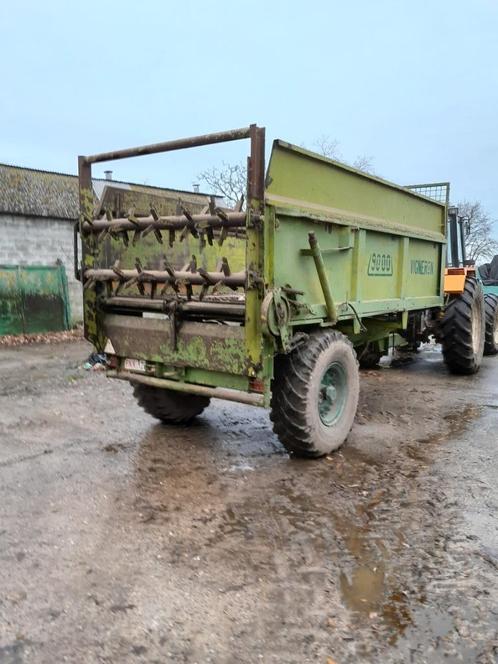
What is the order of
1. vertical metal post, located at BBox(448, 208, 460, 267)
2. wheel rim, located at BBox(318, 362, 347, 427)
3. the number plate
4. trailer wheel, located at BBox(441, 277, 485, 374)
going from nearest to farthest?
wheel rim, located at BBox(318, 362, 347, 427) → the number plate → trailer wheel, located at BBox(441, 277, 485, 374) → vertical metal post, located at BBox(448, 208, 460, 267)

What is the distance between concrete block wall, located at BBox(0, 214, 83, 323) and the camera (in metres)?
13.8

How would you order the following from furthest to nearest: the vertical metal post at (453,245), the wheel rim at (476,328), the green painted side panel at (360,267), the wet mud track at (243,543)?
the vertical metal post at (453,245), the wheel rim at (476,328), the green painted side panel at (360,267), the wet mud track at (243,543)

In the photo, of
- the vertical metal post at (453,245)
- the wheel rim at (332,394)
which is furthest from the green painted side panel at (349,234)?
the vertical metal post at (453,245)

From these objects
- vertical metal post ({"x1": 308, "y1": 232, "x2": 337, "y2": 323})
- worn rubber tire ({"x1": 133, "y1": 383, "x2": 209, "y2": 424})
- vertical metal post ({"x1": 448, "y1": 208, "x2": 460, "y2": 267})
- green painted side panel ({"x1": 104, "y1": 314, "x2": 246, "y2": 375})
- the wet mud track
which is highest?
vertical metal post ({"x1": 448, "y1": 208, "x2": 460, "y2": 267})

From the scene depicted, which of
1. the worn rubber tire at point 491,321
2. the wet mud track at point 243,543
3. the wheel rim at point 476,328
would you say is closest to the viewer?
the wet mud track at point 243,543

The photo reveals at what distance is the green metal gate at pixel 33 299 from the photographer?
12820mm

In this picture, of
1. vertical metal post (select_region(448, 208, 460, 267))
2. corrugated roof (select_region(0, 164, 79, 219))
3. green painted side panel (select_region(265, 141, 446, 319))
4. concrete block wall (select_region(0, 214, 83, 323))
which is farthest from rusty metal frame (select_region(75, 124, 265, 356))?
corrugated roof (select_region(0, 164, 79, 219))

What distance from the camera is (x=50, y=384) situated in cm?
768

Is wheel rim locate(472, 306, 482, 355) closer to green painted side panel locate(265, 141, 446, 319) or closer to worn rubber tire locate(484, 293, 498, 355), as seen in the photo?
worn rubber tire locate(484, 293, 498, 355)

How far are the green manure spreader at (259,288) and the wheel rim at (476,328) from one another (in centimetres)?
279

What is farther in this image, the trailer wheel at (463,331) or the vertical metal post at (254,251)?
the trailer wheel at (463,331)

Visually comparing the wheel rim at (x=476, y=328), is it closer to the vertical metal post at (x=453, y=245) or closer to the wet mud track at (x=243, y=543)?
the vertical metal post at (x=453, y=245)

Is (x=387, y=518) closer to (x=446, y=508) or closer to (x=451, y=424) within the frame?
(x=446, y=508)

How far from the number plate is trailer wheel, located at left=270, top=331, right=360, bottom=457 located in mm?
1201
